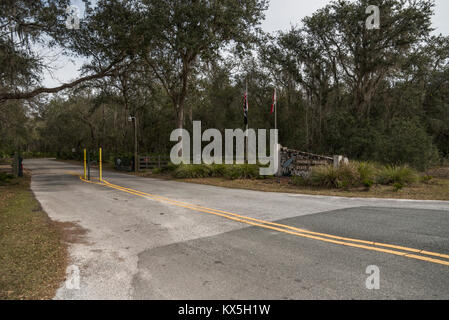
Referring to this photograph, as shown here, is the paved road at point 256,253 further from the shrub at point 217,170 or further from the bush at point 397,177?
the shrub at point 217,170

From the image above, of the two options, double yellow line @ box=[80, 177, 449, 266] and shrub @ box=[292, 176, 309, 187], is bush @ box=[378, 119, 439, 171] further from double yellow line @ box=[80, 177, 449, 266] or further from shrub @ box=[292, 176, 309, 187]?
double yellow line @ box=[80, 177, 449, 266]

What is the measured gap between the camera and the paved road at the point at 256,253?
3488 millimetres

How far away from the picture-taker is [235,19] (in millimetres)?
18422

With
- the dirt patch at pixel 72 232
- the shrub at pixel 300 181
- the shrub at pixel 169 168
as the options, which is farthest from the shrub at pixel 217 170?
the dirt patch at pixel 72 232

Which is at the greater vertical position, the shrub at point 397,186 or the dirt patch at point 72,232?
the shrub at point 397,186

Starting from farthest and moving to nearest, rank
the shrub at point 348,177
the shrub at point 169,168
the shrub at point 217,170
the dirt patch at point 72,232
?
the shrub at point 169,168, the shrub at point 217,170, the shrub at point 348,177, the dirt patch at point 72,232

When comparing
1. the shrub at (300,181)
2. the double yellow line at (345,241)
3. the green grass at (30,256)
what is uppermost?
the shrub at (300,181)

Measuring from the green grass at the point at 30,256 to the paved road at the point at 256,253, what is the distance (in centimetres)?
26

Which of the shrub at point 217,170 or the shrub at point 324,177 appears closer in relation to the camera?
the shrub at point 324,177

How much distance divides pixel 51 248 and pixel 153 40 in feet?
56.0

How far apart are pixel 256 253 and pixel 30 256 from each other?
3.64m

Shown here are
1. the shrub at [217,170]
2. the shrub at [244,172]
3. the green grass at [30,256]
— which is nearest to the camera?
the green grass at [30,256]
